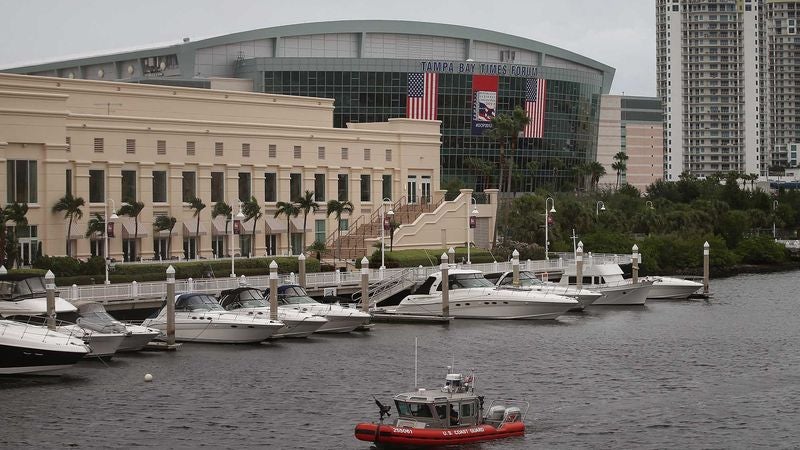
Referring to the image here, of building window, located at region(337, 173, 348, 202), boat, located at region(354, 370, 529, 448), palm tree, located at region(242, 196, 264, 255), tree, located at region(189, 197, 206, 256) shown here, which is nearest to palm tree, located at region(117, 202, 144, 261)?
tree, located at region(189, 197, 206, 256)

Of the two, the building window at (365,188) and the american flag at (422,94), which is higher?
the american flag at (422,94)

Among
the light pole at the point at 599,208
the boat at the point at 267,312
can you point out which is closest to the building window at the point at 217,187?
the boat at the point at 267,312

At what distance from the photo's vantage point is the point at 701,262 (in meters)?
145

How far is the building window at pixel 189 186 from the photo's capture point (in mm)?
111688

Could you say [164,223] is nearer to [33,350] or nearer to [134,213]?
Result: [134,213]

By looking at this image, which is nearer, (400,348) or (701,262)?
(400,348)

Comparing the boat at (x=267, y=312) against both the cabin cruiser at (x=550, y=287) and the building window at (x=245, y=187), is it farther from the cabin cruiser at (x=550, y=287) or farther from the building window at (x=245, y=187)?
the building window at (x=245, y=187)

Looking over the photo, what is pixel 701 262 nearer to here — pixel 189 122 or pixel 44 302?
pixel 189 122

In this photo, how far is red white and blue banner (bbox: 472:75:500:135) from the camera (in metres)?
162

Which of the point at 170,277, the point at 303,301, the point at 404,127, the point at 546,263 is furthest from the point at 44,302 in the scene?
the point at 404,127

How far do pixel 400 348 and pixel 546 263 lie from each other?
37385mm

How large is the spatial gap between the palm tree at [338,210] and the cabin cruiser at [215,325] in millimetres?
36569

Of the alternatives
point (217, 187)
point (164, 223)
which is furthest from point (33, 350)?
point (217, 187)

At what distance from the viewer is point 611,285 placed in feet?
355
